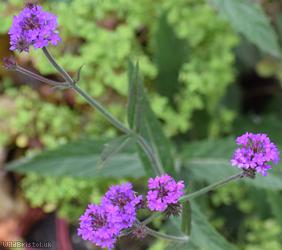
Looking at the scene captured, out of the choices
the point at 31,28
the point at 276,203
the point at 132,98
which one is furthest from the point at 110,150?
the point at 276,203

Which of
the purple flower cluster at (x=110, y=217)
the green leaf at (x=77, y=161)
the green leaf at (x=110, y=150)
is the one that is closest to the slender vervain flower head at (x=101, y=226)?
the purple flower cluster at (x=110, y=217)

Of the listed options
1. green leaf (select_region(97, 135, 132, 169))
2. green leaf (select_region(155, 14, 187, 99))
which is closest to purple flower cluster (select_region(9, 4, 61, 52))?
green leaf (select_region(97, 135, 132, 169))

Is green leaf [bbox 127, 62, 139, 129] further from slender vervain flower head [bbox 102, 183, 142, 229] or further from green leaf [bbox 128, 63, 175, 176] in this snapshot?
slender vervain flower head [bbox 102, 183, 142, 229]

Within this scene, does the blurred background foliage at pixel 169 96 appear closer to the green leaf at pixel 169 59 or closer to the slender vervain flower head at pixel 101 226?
the green leaf at pixel 169 59

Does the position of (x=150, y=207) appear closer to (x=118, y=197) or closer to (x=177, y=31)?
(x=118, y=197)

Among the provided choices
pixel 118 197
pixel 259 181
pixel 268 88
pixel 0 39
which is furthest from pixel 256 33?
pixel 0 39

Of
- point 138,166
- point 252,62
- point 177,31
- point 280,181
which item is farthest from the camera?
point 252,62
